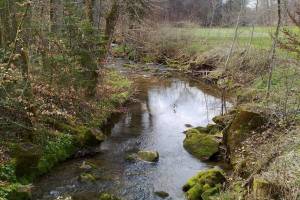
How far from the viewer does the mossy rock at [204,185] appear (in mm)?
11398

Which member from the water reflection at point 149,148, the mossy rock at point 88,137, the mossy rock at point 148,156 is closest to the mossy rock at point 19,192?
the water reflection at point 149,148

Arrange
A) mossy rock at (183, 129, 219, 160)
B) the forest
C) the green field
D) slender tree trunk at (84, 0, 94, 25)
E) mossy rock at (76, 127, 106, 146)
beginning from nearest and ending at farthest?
the forest, mossy rock at (76, 127, 106, 146), mossy rock at (183, 129, 219, 160), slender tree trunk at (84, 0, 94, 25), the green field

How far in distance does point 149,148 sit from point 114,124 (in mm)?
3531

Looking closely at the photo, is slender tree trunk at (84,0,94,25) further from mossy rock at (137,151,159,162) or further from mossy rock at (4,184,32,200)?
mossy rock at (4,184,32,200)

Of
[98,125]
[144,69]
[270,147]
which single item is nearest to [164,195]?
[270,147]

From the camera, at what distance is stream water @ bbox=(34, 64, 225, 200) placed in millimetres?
12070

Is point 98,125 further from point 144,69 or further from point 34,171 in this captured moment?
point 144,69

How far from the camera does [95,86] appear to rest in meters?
18.9

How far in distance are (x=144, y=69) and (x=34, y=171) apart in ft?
66.9

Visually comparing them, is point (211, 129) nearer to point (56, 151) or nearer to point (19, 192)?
point (56, 151)

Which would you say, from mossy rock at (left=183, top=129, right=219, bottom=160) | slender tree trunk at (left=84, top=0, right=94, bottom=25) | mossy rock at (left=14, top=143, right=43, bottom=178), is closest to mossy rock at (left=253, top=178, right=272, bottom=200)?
mossy rock at (left=183, top=129, right=219, bottom=160)

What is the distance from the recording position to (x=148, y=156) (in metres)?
14.8

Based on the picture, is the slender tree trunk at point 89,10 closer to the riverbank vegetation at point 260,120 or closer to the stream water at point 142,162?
the stream water at point 142,162

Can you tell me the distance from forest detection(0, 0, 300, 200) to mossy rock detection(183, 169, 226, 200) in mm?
33
